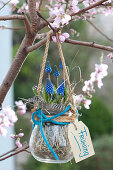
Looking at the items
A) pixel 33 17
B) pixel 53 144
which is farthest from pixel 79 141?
pixel 33 17

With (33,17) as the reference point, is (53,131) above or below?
below

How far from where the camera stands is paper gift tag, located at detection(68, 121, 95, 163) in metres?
0.80

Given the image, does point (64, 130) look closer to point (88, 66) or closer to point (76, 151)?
point (76, 151)

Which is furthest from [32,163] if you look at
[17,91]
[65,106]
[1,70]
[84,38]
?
[84,38]

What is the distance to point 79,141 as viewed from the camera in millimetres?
806

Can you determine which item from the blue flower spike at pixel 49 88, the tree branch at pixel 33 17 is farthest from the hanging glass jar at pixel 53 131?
the tree branch at pixel 33 17

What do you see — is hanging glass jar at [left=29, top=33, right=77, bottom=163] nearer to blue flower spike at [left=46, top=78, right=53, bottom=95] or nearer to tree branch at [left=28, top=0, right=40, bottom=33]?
blue flower spike at [left=46, top=78, right=53, bottom=95]

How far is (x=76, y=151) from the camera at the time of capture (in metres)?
0.80

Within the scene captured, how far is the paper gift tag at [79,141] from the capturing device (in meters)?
0.80

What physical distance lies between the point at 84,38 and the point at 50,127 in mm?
4692

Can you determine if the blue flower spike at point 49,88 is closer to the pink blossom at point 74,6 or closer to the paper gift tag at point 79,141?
the paper gift tag at point 79,141

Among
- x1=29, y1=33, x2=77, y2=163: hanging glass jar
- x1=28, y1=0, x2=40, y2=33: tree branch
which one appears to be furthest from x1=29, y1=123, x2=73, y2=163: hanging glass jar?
x1=28, y1=0, x2=40, y2=33: tree branch

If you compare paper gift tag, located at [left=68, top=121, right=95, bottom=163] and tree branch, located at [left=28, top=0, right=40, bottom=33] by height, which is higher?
tree branch, located at [left=28, top=0, right=40, bottom=33]

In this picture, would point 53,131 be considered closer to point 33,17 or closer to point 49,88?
point 49,88
